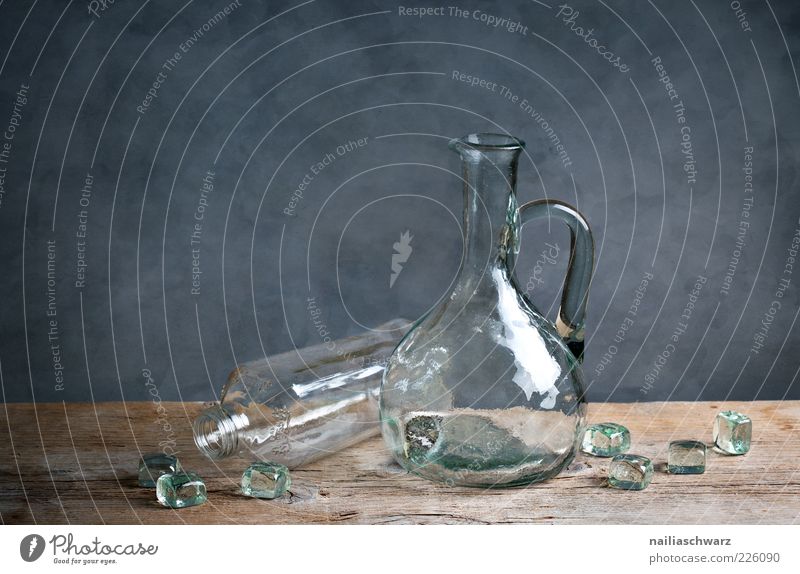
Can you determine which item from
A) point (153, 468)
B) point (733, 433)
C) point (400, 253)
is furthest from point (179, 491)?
point (400, 253)

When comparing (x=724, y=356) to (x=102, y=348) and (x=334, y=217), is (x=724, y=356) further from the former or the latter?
(x=102, y=348)

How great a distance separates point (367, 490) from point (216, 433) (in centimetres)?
16

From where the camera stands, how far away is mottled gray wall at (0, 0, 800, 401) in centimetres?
145

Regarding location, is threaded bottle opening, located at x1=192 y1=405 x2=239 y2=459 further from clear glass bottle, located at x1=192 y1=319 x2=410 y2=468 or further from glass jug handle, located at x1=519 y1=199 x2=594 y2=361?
glass jug handle, located at x1=519 y1=199 x2=594 y2=361

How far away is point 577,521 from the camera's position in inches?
28.7

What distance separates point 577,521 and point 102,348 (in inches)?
40.1

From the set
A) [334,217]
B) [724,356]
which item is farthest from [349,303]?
[724,356]

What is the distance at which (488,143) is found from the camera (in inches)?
32.3

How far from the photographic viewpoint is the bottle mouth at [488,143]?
79cm
